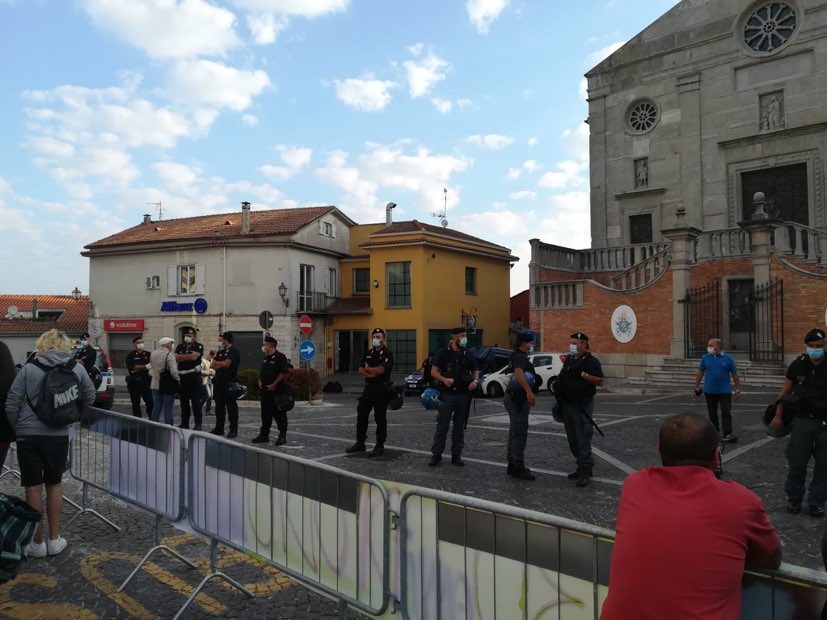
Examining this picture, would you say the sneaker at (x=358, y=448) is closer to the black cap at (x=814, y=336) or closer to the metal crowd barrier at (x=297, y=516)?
the metal crowd barrier at (x=297, y=516)

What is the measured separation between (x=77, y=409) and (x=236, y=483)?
1.85 m

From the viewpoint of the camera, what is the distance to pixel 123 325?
3331 centimetres

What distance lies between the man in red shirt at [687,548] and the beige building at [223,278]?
90.9 feet

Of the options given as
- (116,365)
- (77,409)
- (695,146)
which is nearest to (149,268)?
(116,365)

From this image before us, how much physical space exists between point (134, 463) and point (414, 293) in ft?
82.1

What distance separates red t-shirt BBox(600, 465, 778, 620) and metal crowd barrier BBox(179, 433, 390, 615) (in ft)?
4.60

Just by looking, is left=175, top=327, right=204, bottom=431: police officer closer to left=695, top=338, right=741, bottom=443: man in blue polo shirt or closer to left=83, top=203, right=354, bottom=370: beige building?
left=695, top=338, right=741, bottom=443: man in blue polo shirt

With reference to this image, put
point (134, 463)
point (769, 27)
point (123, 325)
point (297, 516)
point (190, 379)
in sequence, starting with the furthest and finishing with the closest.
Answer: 1. point (123, 325)
2. point (769, 27)
3. point (190, 379)
4. point (134, 463)
5. point (297, 516)

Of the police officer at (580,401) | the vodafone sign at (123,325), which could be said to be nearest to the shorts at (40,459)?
the police officer at (580,401)

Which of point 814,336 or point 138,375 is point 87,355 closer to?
point 138,375

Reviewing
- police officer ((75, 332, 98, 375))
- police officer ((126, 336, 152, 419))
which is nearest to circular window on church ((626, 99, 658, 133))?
police officer ((126, 336, 152, 419))

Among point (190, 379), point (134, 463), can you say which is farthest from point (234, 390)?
point (134, 463)

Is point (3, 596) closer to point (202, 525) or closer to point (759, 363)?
point (202, 525)

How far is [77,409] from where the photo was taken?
521cm
